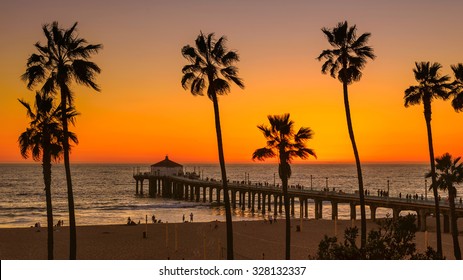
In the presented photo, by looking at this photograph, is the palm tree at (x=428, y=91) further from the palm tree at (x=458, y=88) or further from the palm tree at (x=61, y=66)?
the palm tree at (x=61, y=66)

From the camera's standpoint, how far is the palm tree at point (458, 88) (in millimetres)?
19406

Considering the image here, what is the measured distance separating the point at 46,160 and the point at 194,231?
20.5 metres

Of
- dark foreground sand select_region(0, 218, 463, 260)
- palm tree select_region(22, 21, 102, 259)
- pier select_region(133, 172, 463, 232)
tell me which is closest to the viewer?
palm tree select_region(22, 21, 102, 259)

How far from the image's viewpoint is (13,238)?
3272 centimetres

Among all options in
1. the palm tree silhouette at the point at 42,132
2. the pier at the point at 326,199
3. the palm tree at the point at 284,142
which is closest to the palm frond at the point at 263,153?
the palm tree at the point at 284,142

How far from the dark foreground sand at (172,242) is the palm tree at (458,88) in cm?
809

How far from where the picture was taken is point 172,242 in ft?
101

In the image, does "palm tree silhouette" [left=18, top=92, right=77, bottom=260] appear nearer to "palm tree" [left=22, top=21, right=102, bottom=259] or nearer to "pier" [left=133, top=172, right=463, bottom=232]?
"palm tree" [left=22, top=21, right=102, bottom=259]

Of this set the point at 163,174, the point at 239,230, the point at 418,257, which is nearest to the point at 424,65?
the point at 418,257

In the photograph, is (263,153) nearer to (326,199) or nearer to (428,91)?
(428,91)

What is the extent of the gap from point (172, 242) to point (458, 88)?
16.6m

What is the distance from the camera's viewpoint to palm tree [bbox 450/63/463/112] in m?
19.4

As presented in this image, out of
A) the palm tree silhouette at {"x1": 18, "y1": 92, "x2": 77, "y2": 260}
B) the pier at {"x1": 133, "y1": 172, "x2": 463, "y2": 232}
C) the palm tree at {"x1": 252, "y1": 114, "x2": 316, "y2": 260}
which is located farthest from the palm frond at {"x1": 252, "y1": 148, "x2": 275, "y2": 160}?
the pier at {"x1": 133, "y1": 172, "x2": 463, "y2": 232}

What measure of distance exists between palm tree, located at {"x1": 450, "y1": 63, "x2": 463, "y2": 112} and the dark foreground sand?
26.5 ft
